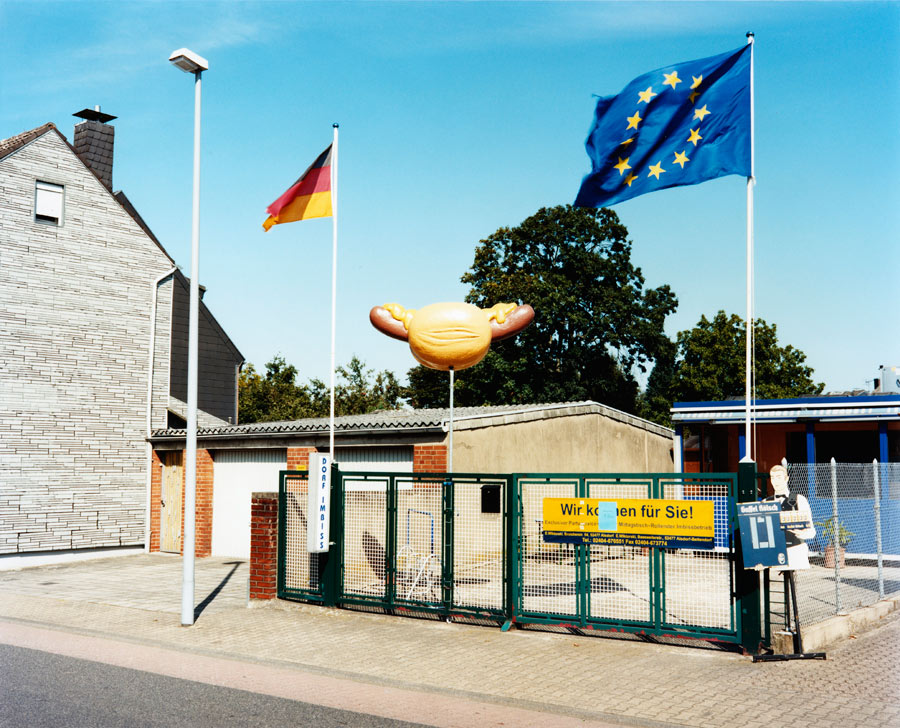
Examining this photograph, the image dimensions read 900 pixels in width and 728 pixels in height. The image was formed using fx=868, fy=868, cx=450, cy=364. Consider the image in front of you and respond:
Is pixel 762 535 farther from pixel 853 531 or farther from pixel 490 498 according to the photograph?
pixel 853 531

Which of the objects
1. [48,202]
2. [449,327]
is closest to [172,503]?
[48,202]

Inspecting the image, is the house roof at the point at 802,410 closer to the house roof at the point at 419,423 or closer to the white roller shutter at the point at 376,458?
the house roof at the point at 419,423

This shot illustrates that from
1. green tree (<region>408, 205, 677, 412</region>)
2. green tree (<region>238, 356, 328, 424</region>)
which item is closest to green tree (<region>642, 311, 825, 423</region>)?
green tree (<region>408, 205, 677, 412</region>)

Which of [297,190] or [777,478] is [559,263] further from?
[777,478]

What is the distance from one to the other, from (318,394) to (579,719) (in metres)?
43.9

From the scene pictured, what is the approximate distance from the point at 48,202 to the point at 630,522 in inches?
656

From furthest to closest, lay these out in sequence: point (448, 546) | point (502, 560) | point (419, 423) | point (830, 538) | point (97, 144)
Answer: point (97, 144) → point (419, 423) → point (830, 538) → point (448, 546) → point (502, 560)

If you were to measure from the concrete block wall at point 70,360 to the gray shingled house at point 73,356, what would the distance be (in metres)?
0.02

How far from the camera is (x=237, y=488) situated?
21.0 meters

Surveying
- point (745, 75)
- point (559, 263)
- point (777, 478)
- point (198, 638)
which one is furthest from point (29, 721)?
point (559, 263)

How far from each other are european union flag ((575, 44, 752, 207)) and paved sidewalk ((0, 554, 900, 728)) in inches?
212

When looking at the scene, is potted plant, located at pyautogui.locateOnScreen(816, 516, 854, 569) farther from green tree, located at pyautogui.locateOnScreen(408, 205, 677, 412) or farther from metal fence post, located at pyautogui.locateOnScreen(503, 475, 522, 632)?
green tree, located at pyautogui.locateOnScreen(408, 205, 677, 412)

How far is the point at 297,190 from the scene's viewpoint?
13945mm

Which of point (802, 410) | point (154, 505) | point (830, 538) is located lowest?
point (830, 538)
